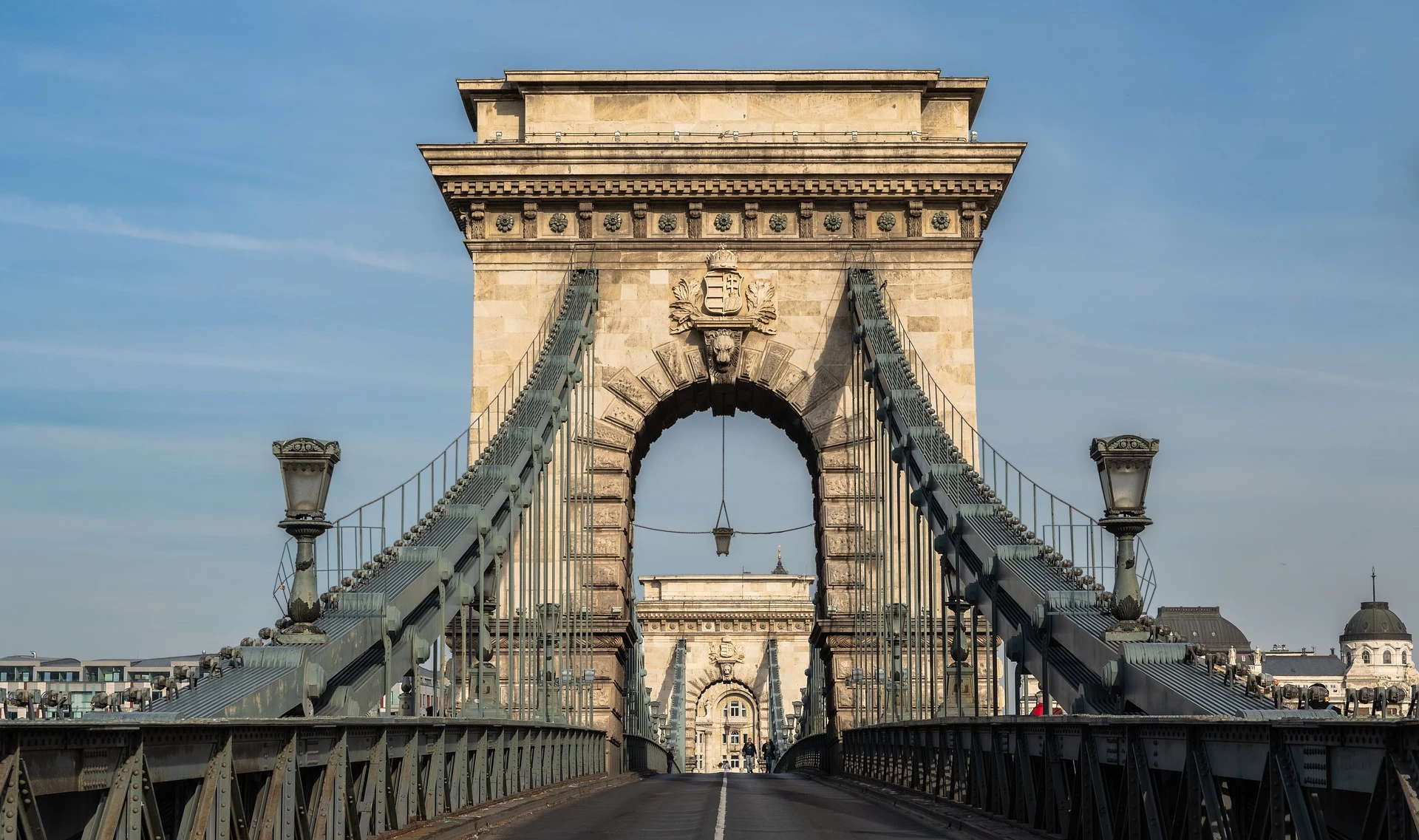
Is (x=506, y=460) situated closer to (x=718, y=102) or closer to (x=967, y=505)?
(x=967, y=505)

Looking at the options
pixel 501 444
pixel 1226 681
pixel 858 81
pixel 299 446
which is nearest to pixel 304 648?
pixel 299 446

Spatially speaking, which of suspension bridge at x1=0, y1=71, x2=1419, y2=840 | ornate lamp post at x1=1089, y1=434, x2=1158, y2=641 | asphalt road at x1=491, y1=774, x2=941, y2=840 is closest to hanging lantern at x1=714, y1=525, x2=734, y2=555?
suspension bridge at x1=0, y1=71, x2=1419, y2=840

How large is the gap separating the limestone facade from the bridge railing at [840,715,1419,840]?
70.7 meters

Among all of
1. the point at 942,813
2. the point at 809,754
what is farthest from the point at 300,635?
the point at 809,754

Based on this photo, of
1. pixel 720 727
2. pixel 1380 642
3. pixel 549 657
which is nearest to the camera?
pixel 1380 642

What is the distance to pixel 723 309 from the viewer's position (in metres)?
37.4

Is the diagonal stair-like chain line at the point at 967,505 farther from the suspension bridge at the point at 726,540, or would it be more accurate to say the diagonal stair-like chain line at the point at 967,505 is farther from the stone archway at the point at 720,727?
the stone archway at the point at 720,727

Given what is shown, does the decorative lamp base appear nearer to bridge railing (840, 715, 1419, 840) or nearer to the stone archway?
bridge railing (840, 715, 1419, 840)

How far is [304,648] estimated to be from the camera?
15.0 metres

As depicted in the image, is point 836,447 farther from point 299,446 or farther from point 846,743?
point 299,446

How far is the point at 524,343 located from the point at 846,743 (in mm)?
10490

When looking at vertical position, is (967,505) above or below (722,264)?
below

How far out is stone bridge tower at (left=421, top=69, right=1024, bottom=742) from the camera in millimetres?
37281

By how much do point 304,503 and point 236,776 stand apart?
161 inches
